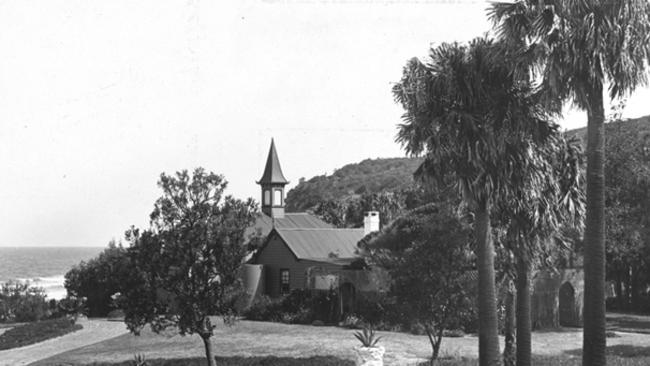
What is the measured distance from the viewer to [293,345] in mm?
29188

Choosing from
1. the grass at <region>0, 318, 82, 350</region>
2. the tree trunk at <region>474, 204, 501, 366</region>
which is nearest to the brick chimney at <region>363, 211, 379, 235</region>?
the grass at <region>0, 318, 82, 350</region>

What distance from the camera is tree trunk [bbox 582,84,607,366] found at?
16266 mm

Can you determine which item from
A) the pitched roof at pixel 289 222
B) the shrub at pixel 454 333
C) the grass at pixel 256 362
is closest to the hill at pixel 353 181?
the pitched roof at pixel 289 222

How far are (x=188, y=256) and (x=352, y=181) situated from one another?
14219cm

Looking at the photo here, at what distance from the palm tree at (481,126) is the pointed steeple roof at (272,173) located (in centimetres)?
3518

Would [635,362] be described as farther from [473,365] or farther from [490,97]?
[490,97]

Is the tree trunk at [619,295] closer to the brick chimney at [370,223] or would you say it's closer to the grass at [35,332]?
the brick chimney at [370,223]

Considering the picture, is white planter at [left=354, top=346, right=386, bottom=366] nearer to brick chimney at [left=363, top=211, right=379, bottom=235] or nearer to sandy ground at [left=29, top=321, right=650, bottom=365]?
→ sandy ground at [left=29, top=321, right=650, bottom=365]

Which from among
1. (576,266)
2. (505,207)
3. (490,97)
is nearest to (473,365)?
(505,207)

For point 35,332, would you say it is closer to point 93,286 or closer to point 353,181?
point 93,286

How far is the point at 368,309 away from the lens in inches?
1469

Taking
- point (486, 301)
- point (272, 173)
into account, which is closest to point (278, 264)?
point (272, 173)

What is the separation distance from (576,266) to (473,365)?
19.3 metres

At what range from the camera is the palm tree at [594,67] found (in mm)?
16484
